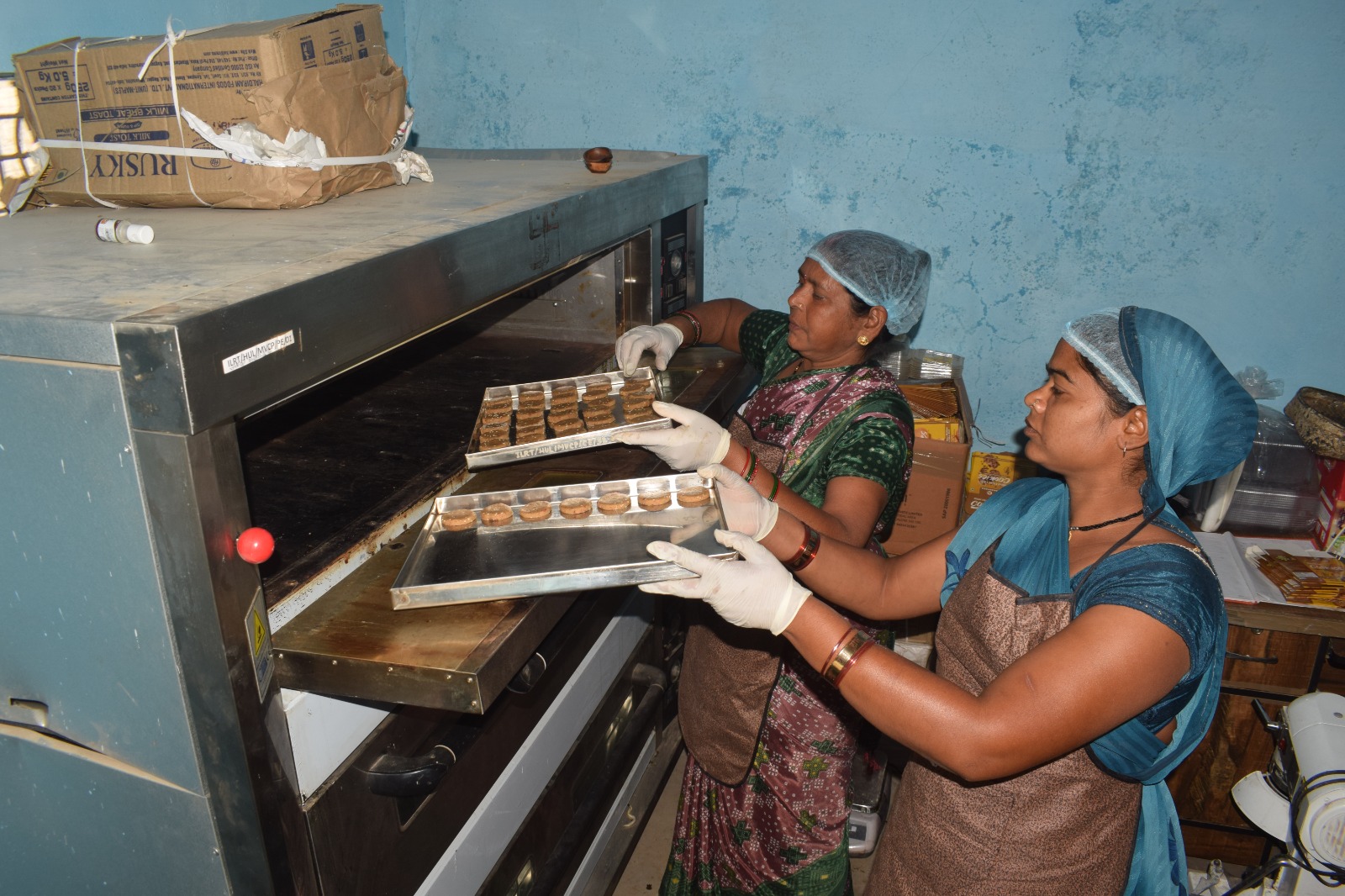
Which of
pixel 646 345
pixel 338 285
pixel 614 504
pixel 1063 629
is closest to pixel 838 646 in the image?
pixel 1063 629

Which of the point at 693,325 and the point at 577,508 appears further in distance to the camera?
the point at 693,325

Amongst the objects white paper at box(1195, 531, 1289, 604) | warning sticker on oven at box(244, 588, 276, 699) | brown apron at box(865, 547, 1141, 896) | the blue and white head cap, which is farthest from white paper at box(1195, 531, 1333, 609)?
warning sticker on oven at box(244, 588, 276, 699)

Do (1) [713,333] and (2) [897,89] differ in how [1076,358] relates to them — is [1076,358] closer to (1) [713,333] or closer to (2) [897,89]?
(1) [713,333]

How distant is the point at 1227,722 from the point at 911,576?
1.53m

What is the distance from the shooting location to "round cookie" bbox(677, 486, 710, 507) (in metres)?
1.52

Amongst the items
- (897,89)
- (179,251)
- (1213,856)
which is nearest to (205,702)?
(179,251)

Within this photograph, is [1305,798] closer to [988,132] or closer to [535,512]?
[535,512]

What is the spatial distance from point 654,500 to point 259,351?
745 millimetres

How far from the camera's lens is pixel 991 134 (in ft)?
8.64

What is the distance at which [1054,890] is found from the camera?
1.48 metres

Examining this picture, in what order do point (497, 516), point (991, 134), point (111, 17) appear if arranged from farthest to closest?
1. point (991, 134)
2. point (111, 17)
3. point (497, 516)

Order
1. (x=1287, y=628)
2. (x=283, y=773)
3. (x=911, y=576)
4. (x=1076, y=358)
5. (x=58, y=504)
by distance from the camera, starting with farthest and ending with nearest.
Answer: (x=1287, y=628) → (x=911, y=576) → (x=1076, y=358) → (x=283, y=773) → (x=58, y=504)

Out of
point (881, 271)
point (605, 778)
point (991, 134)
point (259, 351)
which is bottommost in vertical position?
point (605, 778)

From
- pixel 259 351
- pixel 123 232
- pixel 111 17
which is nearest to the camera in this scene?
pixel 259 351
